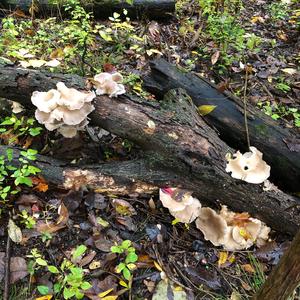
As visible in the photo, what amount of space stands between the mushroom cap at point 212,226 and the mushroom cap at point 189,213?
45mm

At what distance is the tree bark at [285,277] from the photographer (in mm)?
1825

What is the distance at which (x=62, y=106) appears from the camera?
124 inches

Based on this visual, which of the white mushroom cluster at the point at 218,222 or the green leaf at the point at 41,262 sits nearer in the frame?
the green leaf at the point at 41,262

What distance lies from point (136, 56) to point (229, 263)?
10.9 feet

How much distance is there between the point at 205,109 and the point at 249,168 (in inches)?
33.8

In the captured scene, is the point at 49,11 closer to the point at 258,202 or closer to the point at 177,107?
the point at 177,107

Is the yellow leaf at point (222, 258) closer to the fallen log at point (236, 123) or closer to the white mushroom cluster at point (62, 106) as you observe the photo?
the fallen log at point (236, 123)

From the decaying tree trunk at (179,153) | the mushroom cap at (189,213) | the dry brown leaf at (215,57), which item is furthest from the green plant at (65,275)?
the dry brown leaf at (215,57)

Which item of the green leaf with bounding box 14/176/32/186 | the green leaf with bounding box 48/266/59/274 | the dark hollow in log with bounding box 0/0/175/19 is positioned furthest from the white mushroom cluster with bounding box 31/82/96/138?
the dark hollow in log with bounding box 0/0/175/19

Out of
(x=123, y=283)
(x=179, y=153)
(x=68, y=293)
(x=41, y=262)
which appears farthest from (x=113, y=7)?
(x=68, y=293)

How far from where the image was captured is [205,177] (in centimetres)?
318

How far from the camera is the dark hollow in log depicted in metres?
5.87

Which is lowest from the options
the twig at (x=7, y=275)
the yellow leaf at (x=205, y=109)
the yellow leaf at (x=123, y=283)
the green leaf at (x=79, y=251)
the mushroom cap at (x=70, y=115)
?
the yellow leaf at (x=123, y=283)

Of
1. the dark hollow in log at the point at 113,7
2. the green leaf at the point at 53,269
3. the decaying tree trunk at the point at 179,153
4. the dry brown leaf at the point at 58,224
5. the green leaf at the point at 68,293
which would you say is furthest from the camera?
the dark hollow in log at the point at 113,7
